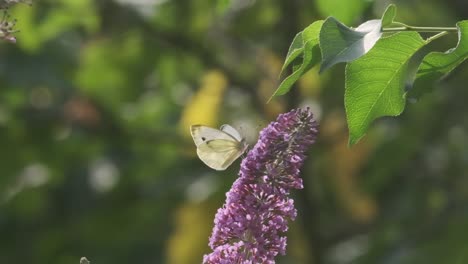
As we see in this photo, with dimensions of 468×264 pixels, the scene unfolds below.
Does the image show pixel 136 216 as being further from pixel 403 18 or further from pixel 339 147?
pixel 403 18

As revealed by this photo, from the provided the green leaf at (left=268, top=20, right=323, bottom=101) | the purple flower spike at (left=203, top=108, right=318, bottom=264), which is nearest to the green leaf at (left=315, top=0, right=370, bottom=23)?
the green leaf at (left=268, top=20, right=323, bottom=101)

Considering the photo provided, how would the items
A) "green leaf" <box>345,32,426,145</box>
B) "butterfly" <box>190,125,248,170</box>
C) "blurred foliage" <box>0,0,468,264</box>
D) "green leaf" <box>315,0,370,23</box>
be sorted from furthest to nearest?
"blurred foliage" <box>0,0,468,264</box> < "green leaf" <box>315,0,370,23</box> < "butterfly" <box>190,125,248,170</box> < "green leaf" <box>345,32,426,145</box>

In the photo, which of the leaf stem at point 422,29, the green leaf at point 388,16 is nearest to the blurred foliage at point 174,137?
the leaf stem at point 422,29

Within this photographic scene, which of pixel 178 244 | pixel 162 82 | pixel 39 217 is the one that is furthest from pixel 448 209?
pixel 39 217

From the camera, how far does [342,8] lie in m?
4.65

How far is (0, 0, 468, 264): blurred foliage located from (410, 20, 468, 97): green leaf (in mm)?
4166

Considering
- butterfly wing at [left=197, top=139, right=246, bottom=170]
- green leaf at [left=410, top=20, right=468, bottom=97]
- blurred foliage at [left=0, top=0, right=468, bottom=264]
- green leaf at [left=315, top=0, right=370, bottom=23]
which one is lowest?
green leaf at [left=410, top=20, right=468, bottom=97]

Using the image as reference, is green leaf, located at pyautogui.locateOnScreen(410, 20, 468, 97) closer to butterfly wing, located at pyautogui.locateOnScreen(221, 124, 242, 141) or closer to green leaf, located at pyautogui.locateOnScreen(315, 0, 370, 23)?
butterfly wing, located at pyautogui.locateOnScreen(221, 124, 242, 141)

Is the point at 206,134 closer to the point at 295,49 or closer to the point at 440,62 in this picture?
the point at 295,49

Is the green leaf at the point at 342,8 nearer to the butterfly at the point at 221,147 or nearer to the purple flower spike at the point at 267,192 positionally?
the butterfly at the point at 221,147

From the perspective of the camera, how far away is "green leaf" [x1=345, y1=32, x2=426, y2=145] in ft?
10.9

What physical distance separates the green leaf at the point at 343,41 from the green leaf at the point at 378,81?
0.45 ft

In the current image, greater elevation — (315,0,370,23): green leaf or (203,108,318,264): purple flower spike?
(315,0,370,23): green leaf

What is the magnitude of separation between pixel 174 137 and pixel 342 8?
4382 millimetres
